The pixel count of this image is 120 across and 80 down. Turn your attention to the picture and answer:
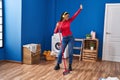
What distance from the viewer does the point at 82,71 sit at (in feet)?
15.3

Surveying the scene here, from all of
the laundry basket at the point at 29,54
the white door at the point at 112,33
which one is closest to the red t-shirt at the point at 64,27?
the laundry basket at the point at 29,54

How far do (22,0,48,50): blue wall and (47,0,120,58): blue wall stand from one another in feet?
2.40

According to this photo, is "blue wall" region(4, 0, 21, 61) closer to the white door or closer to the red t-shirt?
the red t-shirt

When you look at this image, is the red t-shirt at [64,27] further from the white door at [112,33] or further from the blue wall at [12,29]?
the white door at [112,33]

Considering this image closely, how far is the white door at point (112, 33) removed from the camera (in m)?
5.91

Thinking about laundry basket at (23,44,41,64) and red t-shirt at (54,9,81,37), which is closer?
red t-shirt at (54,9,81,37)

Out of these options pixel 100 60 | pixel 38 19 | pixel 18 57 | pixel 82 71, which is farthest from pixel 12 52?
pixel 100 60

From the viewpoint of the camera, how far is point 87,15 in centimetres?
633

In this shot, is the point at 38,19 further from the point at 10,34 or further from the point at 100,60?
the point at 100,60

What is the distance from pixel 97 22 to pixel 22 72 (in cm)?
320

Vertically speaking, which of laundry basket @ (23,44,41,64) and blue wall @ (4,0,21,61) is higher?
blue wall @ (4,0,21,61)

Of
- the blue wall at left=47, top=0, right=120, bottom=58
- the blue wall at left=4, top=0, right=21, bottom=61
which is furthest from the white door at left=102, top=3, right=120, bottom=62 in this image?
the blue wall at left=4, top=0, right=21, bottom=61

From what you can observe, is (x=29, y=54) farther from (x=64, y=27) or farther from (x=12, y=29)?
(x=64, y=27)

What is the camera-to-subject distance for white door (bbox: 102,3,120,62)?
5914 millimetres
